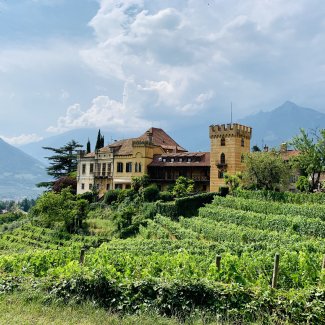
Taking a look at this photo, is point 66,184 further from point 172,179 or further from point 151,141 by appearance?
point 172,179

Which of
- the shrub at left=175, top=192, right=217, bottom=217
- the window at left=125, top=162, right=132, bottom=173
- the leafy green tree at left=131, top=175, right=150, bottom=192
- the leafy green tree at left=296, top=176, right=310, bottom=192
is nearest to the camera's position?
the shrub at left=175, top=192, right=217, bottom=217

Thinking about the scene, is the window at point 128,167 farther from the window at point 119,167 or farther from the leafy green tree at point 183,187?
the leafy green tree at point 183,187

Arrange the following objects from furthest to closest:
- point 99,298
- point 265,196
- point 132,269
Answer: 1. point 265,196
2. point 132,269
3. point 99,298

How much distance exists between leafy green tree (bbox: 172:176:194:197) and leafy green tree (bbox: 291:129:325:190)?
1261 centimetres

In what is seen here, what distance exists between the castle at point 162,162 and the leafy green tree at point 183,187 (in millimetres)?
2612

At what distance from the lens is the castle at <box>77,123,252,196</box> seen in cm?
4850

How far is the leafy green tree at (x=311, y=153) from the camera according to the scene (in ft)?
131

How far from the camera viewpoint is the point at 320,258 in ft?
49.4

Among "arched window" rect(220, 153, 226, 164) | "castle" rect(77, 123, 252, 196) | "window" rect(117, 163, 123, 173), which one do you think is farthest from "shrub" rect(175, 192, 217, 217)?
"window" rect(117, 163, 123, 173)

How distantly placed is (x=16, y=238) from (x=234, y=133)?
28367mm

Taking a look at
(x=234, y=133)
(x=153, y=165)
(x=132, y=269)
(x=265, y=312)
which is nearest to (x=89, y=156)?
(x=153, y=165)

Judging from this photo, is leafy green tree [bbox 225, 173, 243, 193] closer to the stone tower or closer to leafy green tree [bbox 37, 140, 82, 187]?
the stone tower

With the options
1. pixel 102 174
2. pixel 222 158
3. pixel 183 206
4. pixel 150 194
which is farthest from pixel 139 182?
pixel 183 206

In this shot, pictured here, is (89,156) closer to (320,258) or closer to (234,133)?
(234,133)
